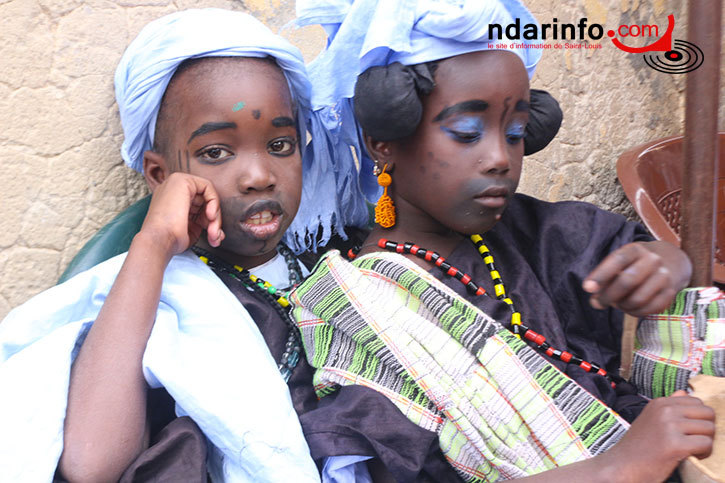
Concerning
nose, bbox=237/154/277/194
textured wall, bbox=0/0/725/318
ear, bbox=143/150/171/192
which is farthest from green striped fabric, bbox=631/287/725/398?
textured wall, bbox=0/0/725/318

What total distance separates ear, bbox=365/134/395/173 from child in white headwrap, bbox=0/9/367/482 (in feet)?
0.60

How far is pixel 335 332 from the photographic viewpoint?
4.92 feet

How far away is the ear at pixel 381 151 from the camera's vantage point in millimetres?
1649

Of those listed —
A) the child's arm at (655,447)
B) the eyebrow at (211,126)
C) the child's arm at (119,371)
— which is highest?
the eyebrow at (211,126)

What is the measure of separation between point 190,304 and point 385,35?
0.71 metres

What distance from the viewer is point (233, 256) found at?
5.69 feet

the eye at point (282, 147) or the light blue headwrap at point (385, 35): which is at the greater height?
the light blue headwrap at point (385, 35)

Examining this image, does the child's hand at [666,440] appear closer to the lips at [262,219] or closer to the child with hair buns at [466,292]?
the child with hair buns at [466,292]

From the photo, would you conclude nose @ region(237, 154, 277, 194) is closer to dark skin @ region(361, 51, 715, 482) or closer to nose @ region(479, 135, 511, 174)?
dark skin @ region(361, 51, 715, 482)

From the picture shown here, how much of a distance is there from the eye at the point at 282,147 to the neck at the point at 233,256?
27 centimetres

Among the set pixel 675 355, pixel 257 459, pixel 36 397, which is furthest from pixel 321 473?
pixel 675 355

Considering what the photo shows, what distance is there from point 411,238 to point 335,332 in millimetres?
318

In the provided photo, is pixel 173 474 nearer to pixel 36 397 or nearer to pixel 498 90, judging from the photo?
pixel 36 397

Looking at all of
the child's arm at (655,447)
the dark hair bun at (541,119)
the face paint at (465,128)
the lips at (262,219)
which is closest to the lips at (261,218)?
the lips at (262,219)
